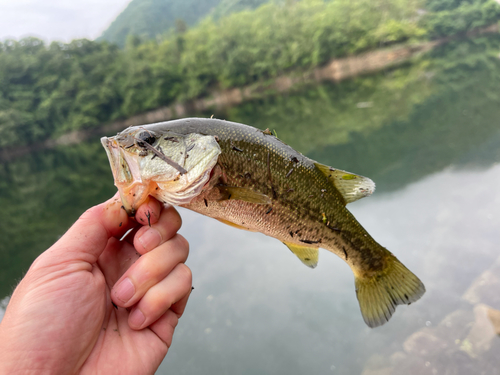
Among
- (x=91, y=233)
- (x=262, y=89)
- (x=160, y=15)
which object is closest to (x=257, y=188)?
(x=91, y=233)

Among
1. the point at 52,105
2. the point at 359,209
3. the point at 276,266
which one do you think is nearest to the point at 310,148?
the point at 359,209

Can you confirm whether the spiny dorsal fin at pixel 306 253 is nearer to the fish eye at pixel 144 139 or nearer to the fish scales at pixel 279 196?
the fish scales at pixel 279 196

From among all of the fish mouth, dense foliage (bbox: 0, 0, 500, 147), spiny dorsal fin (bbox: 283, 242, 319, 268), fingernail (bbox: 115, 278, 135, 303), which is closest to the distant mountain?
dense foliage (bbox: 0, 0, 500, 147)

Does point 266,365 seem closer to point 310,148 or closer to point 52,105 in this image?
point 310,148

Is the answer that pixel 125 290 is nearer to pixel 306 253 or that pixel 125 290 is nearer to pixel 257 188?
pixel 257 188

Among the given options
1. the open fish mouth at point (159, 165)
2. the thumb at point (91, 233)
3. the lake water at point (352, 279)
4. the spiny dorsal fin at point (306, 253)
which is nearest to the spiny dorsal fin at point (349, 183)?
the spiny dorsal fin at point (306, 253)
